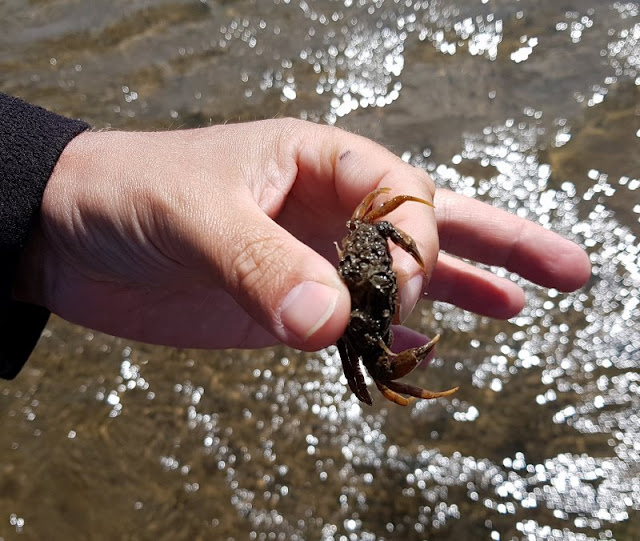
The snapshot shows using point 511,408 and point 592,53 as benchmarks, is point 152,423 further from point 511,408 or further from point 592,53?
point 592,53

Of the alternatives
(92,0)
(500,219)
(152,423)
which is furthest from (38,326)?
(92,0)

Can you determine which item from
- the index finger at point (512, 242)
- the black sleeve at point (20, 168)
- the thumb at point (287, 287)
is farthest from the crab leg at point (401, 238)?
the black sleeve at point (20, 168)

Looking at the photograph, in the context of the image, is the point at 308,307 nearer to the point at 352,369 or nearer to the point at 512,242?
the point at 352,369

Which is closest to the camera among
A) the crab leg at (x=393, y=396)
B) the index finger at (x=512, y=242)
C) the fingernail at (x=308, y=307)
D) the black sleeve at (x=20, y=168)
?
the fingernail at (x=308, y=307)

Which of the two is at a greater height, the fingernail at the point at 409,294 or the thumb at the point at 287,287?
the thumb at the point at 287,287

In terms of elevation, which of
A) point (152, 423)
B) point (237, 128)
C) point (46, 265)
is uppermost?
Answer: point (237, 128)

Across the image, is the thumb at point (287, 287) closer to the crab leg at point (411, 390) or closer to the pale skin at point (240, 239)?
the pale skin at point (240, 239)

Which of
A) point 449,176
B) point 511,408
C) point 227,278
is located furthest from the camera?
point 449,176
